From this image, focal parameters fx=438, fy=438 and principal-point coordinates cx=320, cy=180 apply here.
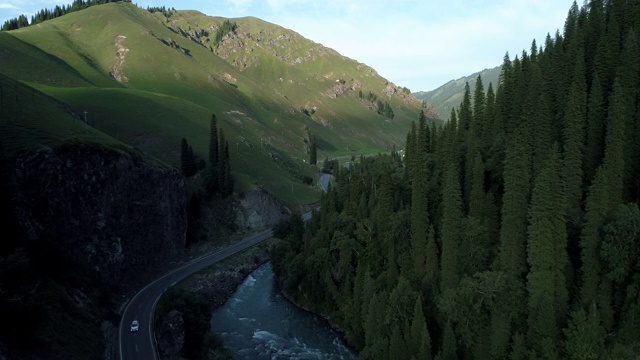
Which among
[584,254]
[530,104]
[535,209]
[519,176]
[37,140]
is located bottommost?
[584,254]

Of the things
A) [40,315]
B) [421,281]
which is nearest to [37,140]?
[40,315]

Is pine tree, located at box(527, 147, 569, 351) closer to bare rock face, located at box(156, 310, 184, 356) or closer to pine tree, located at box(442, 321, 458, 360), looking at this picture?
Result: pine tree, located at box(442, 321, 458, 360)

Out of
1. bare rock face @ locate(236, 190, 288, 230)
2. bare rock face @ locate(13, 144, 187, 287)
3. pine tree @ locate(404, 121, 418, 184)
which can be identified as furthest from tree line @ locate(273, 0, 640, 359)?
bare rock face @ locate(236, 190, 288, 230)

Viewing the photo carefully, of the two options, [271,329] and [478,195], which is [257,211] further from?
[478,195]

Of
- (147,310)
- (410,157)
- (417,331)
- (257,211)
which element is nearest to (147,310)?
(147,310)

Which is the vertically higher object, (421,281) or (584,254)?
(584,254)

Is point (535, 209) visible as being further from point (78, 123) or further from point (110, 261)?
point (78, 123)
